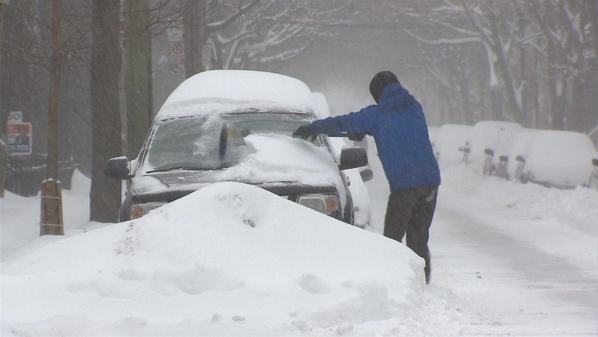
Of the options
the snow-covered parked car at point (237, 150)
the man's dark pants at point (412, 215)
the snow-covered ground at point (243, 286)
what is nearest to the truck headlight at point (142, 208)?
the snow-covered parked car at point (237, 150)

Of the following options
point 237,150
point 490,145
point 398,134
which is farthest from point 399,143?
point 490,145

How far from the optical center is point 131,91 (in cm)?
1501

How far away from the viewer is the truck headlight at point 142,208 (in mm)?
7551

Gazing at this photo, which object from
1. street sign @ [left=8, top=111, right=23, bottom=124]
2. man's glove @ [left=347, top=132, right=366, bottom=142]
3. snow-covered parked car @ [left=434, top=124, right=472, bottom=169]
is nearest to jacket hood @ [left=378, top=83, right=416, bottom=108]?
man's glove @ [left=347, top=132, right=366, bottom=142]

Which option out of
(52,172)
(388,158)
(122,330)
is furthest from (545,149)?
(122,330)

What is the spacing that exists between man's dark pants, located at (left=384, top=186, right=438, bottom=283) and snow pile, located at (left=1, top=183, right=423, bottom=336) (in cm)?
118

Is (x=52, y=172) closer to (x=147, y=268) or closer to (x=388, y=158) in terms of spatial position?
(x=388, y=158)

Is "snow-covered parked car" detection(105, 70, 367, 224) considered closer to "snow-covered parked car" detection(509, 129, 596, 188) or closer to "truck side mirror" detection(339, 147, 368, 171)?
"truck side mirror" detection(339, 147, 368, 171)

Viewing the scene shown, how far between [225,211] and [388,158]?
6.22ft

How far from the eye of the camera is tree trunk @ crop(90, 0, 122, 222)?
48.8ft

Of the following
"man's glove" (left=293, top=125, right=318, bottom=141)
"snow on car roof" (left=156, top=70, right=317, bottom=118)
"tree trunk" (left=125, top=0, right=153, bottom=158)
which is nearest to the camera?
"man's glove" (left=293, top=125, right=318, bottom=141)

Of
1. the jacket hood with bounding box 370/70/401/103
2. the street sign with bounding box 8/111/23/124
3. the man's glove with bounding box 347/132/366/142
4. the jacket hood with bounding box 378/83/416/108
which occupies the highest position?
the jacket hood with bounding box 370/70/401/103

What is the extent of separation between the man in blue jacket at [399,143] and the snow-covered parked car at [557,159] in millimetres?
15304

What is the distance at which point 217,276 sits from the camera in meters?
5.65
